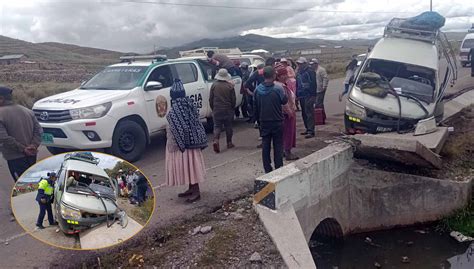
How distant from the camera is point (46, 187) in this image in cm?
338

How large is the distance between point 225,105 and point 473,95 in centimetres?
880

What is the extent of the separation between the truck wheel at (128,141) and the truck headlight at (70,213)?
14.1ft

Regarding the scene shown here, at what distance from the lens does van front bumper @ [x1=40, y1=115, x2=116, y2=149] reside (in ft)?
23.2

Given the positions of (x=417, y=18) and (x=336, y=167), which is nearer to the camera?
(x=336, y=167)

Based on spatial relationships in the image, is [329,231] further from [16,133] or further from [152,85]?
[16,133]

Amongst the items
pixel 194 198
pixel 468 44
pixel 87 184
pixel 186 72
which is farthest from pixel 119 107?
pixel 468 44

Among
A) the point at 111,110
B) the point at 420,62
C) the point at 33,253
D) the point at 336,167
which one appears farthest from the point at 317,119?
the point at 33,253

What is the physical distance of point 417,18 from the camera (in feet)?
31.5

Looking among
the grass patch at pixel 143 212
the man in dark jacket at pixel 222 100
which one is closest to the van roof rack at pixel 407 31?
the man in dark jacket at pixel 222 100

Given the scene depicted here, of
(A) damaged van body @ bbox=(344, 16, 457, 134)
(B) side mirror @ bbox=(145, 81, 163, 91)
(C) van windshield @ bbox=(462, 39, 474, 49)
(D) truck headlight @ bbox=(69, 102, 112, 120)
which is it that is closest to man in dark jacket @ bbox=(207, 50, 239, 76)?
(B) side mirror @ bbox=(145, 81, 163, 91)

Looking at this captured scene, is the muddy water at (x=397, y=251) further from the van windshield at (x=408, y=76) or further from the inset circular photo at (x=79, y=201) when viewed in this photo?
the inset circular photo at (x=79, y=201)

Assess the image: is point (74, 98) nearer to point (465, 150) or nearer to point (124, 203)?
point (124, 203)

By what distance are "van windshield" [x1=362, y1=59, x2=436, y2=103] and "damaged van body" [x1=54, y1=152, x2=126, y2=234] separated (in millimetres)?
6509

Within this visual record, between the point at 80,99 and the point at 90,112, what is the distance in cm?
44
